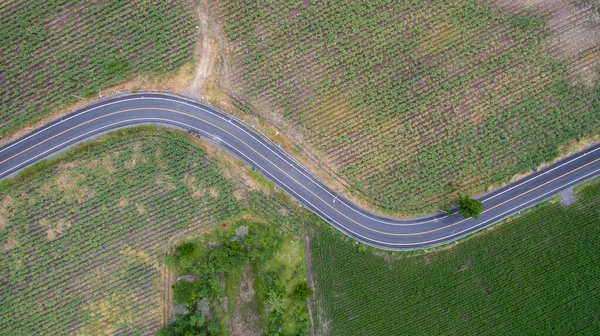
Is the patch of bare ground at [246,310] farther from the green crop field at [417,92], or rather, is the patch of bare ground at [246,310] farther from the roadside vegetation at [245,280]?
the green crop field at [417,92]

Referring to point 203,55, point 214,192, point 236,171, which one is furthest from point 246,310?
point 203,55

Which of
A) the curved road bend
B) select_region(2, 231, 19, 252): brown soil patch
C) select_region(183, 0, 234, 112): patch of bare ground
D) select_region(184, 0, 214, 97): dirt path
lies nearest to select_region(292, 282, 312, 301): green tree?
the curved road bend

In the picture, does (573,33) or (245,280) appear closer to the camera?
(245,280)

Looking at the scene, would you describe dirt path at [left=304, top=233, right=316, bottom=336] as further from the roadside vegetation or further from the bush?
the bush

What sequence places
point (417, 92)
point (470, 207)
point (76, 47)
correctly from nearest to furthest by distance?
point (470, 207), point (76, 47), point (417, 92)

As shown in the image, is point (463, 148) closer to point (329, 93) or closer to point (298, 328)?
point (329, 93)

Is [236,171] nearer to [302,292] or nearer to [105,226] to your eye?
[302,292]

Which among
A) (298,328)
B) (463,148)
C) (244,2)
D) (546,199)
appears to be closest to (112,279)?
(298,328)
